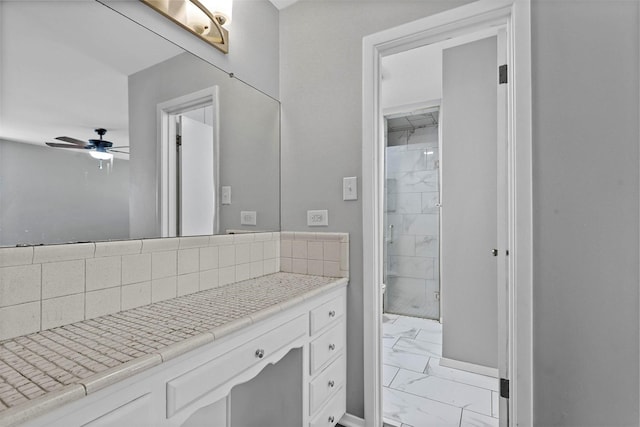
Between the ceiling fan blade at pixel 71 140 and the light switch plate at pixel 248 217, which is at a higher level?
the ceiling fan blade at pixel 71 140

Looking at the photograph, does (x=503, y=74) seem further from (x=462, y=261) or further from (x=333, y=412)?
(x=333, y=412)

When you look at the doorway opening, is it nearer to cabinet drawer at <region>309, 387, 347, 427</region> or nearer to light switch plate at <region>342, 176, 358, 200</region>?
cabinet drawer at <region>309, 387, 347, 427</region>

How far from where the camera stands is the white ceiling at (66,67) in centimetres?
86

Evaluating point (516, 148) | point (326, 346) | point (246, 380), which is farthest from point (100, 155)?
point (516, 148)

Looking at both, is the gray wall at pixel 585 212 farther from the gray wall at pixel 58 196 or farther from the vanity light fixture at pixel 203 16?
the gray wall at pixel 58 196

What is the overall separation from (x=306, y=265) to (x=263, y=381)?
0.62 m

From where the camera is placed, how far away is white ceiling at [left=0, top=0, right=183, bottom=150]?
0.86 m

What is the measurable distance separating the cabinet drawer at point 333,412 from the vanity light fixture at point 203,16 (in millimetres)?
1811

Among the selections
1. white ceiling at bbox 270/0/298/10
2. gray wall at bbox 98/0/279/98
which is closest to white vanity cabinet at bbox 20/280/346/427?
gray wall at bbox 98/0/279/98

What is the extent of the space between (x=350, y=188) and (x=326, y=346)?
795 millimetres

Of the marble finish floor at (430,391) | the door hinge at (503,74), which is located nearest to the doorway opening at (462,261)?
the marble finish floor at (430,391)

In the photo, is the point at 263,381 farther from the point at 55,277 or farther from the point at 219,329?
the point at 55,277

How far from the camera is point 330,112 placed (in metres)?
1.71

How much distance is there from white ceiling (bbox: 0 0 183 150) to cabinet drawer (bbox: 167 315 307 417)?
825 millimetres
